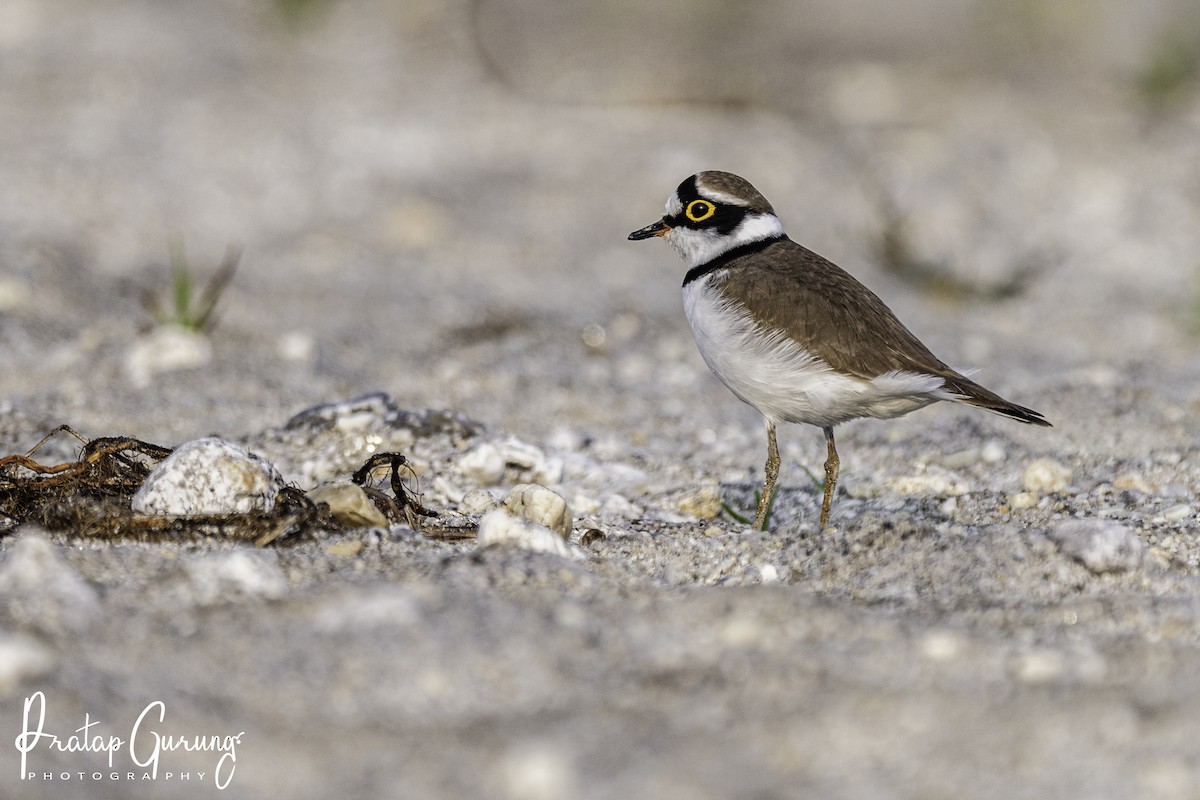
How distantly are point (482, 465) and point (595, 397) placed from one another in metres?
1.14

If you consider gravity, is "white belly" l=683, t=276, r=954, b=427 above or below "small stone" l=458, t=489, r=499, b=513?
above

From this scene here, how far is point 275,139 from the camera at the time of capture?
23.3 ft

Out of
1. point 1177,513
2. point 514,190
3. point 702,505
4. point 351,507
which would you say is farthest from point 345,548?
point 514,190

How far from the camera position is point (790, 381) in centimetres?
319

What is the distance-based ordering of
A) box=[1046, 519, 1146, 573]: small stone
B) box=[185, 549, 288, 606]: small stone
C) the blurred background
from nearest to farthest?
box=[185, 549, 288, 606]: small stone, box=[1046, 519, 1146, 573]: small stone, the blurred background

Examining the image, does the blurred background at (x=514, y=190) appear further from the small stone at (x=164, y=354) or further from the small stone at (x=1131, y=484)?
the small stone at (x=1131, y=484)

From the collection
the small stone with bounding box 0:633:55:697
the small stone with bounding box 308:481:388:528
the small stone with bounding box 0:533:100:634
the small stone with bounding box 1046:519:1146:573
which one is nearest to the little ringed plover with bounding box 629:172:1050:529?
the small stone with bounding box 1046:519:1146:573

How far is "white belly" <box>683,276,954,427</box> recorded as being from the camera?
123 inches

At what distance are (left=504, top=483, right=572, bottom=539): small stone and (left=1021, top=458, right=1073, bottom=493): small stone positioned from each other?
4.49 feet

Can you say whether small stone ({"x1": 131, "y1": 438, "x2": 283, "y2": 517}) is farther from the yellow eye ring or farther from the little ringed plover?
the yellow eye ring

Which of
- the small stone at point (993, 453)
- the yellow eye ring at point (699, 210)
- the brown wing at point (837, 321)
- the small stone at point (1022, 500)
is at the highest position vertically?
the yellow eye ring at point (699, 210)

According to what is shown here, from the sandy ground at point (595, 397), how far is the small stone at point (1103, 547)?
0.01m

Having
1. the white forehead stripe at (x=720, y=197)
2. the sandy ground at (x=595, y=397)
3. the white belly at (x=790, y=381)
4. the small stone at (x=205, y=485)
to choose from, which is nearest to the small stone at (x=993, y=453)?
the sandy ground at (x=595, y=397)

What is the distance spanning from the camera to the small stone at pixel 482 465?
3.60 metres
